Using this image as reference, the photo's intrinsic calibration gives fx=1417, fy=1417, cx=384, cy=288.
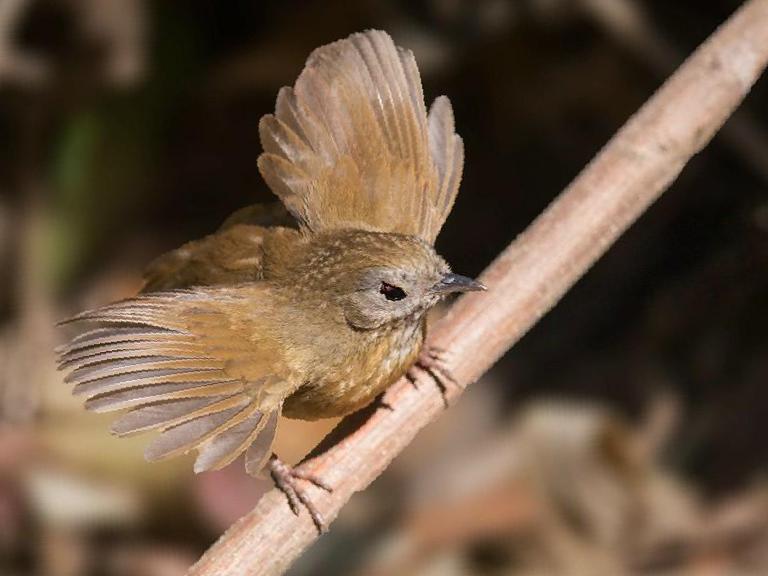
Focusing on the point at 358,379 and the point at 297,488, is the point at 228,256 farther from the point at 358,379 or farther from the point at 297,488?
the point at 297,488

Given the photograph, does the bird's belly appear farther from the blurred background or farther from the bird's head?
the blurred background

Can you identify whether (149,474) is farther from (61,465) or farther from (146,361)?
(146,361)

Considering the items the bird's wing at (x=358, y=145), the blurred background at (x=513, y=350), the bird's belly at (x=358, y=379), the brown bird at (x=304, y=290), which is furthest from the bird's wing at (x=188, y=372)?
the blurred background at (x=513, y=350)

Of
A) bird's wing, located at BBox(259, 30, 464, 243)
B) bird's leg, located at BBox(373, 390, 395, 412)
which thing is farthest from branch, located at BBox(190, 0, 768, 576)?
bird's wing, located at BBox(259, 30, 464, 243)

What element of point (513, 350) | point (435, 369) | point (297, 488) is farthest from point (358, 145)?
point (513, 350)

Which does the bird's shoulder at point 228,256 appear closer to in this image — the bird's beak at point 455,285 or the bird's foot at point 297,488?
the bird's beak at point 455,285
